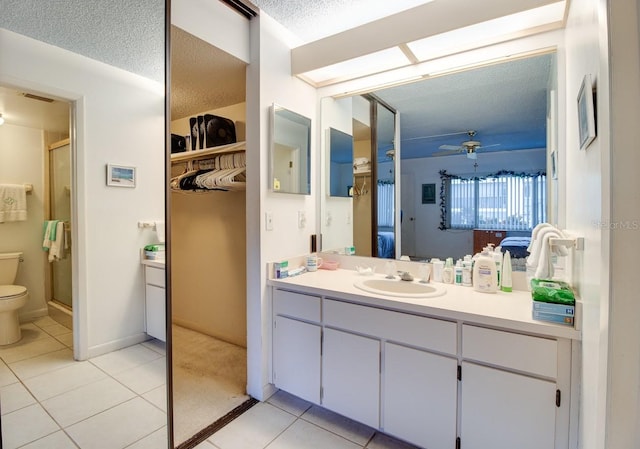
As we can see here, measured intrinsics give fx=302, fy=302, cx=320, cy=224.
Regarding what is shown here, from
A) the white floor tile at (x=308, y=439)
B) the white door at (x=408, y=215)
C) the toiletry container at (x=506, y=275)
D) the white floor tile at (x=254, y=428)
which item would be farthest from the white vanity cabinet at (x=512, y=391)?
the white floor tile at (x=254, y=428)

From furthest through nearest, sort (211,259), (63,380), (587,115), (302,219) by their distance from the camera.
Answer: (211,259), (302,219), (63,380), (587,115)

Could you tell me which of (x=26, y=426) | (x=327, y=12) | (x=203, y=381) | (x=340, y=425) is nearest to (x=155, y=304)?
(x=26, y=426)

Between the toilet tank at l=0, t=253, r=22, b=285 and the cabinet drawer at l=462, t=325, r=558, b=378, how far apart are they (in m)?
1.90

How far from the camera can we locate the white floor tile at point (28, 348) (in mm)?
1147

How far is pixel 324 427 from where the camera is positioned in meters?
1.76

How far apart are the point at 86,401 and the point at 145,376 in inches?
9.1

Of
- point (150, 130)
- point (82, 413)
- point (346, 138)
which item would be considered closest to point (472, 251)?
point (346, 138)

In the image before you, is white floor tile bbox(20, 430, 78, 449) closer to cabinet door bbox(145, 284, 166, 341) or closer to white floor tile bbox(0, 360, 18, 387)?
white floor tile bbox(0, 360, 18, 387)

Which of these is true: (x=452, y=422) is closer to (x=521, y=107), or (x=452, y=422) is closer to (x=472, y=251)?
(x=472, y=251)

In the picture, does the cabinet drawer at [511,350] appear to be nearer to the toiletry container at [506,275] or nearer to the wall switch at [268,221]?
the toiletry container at [506,275]

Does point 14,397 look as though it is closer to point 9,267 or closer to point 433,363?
point 9,267

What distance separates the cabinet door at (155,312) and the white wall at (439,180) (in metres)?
1.56

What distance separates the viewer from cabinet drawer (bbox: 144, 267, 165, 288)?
4.96 ft

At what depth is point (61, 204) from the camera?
1.31 m
